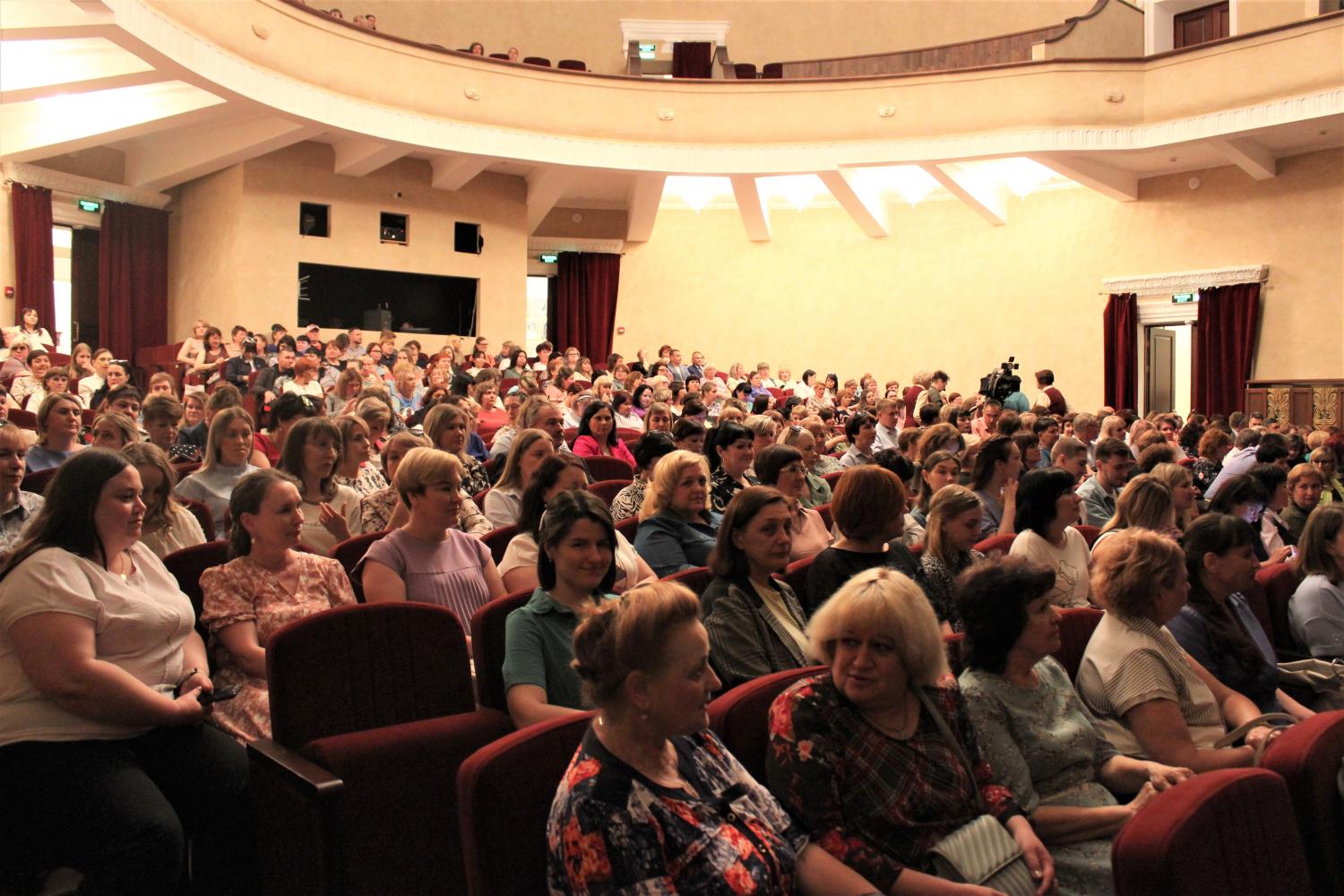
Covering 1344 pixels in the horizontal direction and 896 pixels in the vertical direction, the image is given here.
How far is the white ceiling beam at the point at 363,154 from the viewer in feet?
36.5

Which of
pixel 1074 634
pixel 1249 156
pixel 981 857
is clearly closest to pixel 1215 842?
pixel 981 857

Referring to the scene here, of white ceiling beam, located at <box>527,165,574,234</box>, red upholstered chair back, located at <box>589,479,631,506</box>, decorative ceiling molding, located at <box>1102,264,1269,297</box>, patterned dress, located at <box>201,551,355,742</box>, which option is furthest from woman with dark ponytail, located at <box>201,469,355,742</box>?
decorative ceiling molding, located at <box>1102,264,1269,297</box>

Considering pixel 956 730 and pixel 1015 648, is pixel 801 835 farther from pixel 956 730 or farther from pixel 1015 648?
pixel 1015 648

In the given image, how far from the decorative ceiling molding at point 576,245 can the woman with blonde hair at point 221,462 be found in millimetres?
10907

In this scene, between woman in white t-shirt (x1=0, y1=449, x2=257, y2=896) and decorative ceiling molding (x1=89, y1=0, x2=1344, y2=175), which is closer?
woman in white t-shirt (x1=0, y1=449, x2=257, y2=896)

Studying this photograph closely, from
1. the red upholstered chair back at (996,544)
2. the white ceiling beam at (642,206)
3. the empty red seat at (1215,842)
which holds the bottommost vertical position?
the empty red seat at (1215,842)

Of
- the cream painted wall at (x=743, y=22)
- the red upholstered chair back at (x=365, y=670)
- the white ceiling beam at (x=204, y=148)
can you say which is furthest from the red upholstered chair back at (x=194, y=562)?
the cream painted wall at (x=743, y=22)

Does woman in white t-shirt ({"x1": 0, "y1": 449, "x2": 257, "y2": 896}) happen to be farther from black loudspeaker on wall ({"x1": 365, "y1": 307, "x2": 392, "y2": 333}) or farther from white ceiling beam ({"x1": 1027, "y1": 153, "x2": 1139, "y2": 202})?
white ceiling beam ({"x1": 1027, "y1": 153, "x2": 1139, "y2": 202})

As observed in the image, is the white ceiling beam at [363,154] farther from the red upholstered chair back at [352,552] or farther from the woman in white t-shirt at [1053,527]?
the woman in white t-shirt at [1053,527]

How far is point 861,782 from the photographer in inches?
67.6

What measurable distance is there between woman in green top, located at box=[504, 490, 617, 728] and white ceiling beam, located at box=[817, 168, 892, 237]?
10810 mm

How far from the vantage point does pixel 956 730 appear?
1.85 metres

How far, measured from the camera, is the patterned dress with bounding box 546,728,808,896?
1419 millimetres

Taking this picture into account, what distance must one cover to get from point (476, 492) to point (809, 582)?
6.91 ft
